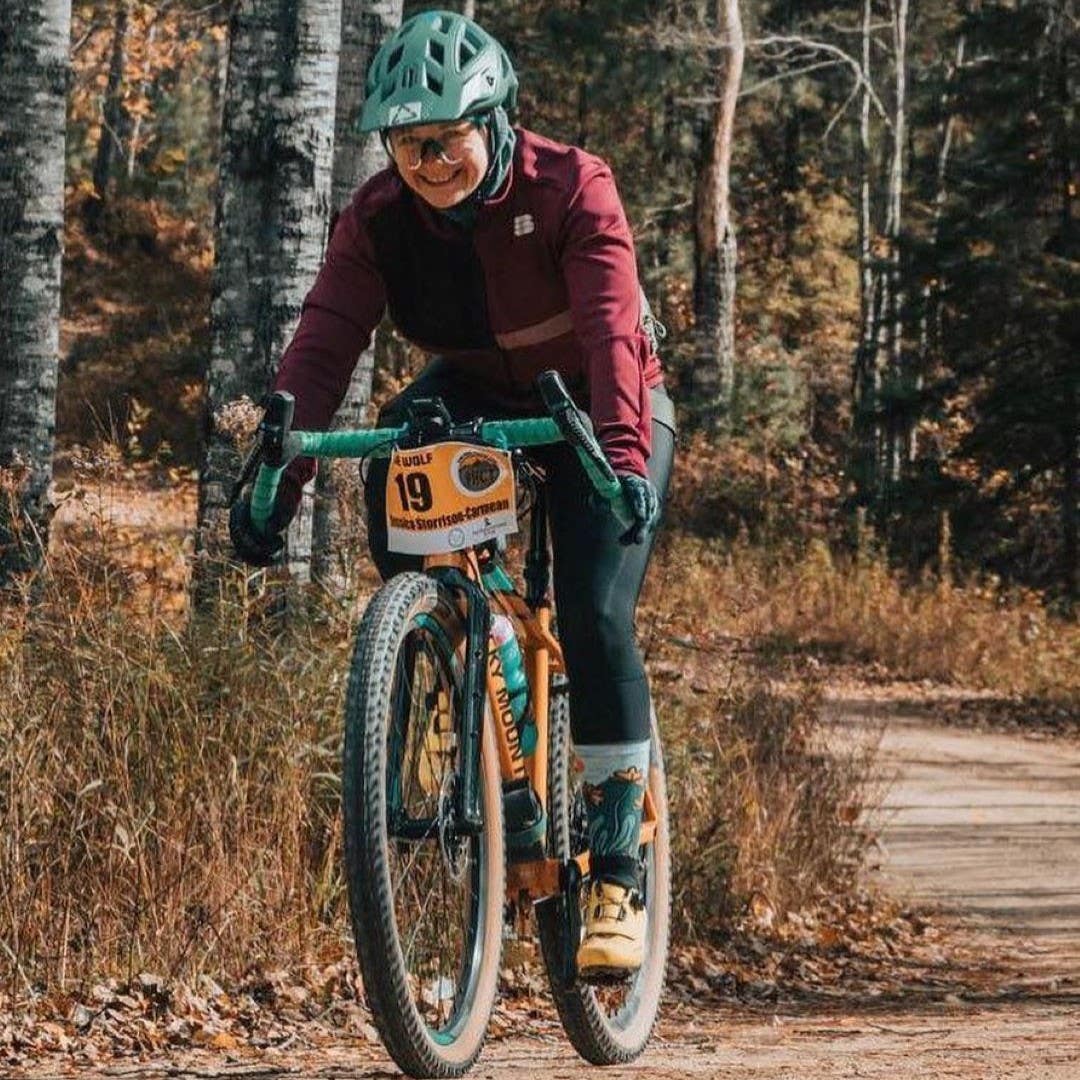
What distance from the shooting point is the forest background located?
607 centimetres

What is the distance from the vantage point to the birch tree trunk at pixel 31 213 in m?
9.57

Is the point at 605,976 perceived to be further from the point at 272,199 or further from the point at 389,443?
the point at 272,199

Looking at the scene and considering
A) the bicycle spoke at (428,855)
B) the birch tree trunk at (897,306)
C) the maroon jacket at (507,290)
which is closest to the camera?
the bicycle spoke at (428,855)

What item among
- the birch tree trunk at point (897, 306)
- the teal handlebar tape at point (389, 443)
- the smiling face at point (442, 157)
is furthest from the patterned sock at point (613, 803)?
the birch tree trunk at point (897, 306)

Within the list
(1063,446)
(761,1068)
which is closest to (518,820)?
(761,1068)

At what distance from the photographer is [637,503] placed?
14.6 ft

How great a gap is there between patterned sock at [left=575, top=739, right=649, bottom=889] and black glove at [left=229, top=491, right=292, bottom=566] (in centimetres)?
88

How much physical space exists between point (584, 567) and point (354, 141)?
215 inches

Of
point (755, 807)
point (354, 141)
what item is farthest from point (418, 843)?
point (354, 141)

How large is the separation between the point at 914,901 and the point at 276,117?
454cm

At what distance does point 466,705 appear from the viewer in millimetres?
4469

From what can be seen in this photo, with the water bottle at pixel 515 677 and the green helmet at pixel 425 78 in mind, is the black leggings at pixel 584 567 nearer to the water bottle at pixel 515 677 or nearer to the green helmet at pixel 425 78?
the water bottle at pixel 515 677

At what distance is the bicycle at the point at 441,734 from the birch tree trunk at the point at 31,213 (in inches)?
202

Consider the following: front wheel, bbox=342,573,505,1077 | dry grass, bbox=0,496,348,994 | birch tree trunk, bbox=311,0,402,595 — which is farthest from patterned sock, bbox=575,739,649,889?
birch tree trunk, bbox=311,0,402,595
